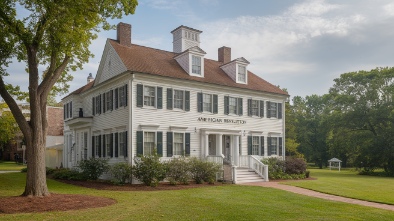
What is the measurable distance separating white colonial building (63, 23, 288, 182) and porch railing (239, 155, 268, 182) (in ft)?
0.21

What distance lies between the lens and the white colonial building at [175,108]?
21.1 metres

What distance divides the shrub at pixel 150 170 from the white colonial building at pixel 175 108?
1.31m

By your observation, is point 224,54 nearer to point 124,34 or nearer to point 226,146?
point 226,146

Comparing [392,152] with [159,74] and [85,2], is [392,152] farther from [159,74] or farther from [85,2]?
[85,2]

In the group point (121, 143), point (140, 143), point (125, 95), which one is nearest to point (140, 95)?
point (125, 95)

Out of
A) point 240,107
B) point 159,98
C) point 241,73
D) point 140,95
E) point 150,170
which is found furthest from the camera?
point 241,73

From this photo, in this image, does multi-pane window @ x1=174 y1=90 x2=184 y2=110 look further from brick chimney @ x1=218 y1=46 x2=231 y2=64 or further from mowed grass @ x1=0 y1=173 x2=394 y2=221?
brick chimney @ x1=218 y1=46 x2=231 y2=64

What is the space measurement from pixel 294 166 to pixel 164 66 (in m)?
11.1

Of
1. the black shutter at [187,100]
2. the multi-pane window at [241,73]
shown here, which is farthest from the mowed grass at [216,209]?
the multi-pane window at [241,73]

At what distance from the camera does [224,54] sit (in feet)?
98.1

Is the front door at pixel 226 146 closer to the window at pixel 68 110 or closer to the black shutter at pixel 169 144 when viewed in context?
the black shutter at pixel 169 144

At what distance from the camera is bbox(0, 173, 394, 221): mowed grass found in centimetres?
1067

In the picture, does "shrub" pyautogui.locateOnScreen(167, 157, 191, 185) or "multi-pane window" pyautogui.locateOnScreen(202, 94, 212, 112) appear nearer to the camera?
"shrub" pyautogui.locateOnScreen(167, 157, 191, 185)

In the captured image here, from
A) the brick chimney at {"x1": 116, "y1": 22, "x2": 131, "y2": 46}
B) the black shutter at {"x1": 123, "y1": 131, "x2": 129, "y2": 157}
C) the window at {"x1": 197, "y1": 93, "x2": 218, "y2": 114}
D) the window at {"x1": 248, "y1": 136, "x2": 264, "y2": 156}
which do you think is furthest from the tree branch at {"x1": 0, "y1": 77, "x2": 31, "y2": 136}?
the window at {"x1": 248, "y1": 136, "x2": 264, "y2": 156}
